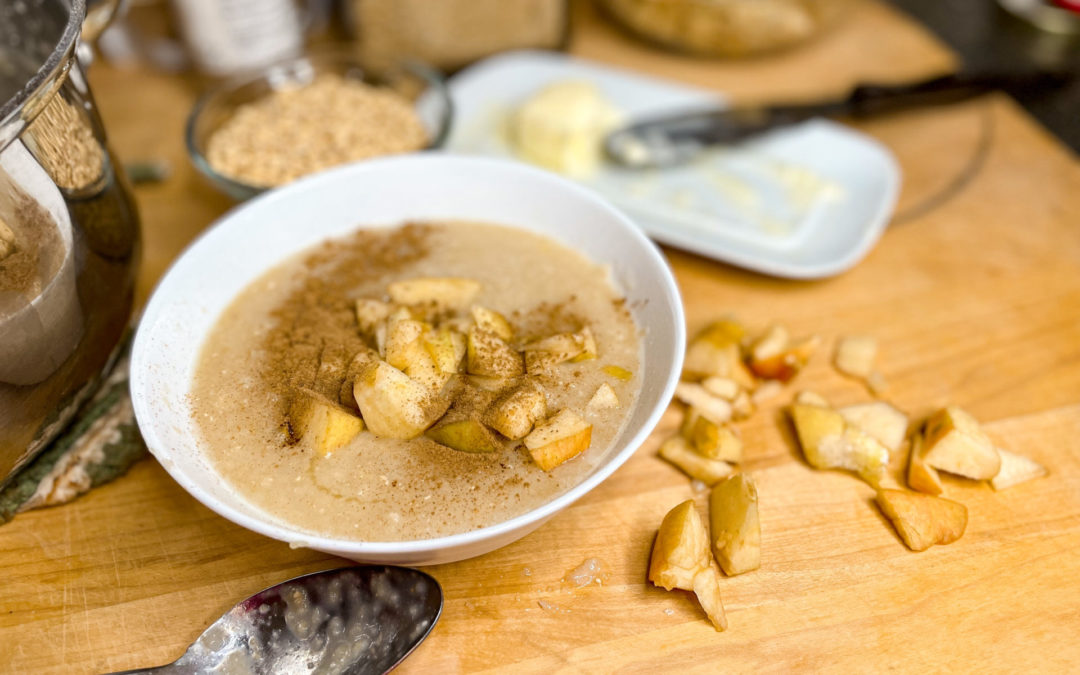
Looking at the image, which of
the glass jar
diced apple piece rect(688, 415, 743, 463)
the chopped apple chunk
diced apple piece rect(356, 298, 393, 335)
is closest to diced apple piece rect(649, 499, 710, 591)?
the chopped apple chunk

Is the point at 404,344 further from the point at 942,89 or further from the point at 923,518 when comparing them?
the point at 942,89

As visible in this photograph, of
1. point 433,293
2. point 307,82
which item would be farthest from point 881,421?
point 307,82

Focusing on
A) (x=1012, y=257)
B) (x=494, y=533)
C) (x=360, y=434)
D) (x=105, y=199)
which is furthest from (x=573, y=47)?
(x=494, y=533)

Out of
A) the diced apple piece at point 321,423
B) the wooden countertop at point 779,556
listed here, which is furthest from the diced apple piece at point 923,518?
the diced apple piece at point 321,423

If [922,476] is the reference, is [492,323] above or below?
above

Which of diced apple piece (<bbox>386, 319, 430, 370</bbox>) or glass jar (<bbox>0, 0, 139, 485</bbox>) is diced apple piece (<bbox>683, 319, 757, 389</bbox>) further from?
glass jar (<bbox>0, 0, 139, 485</bbox>)

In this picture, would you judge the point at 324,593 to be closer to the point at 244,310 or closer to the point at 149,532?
the point at 149,532
